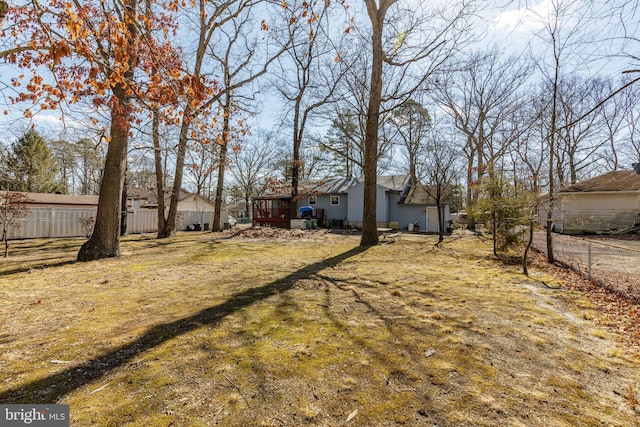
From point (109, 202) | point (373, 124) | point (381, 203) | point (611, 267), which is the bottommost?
point (611, 267)

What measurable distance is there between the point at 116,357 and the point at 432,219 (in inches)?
824

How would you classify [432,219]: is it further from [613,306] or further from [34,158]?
[34,158]

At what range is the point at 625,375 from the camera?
100 inches

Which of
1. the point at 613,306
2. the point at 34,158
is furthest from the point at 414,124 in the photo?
the point at 34,158

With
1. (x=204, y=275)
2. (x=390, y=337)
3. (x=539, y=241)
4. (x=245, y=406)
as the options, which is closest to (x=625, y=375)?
(x=390, y=337)

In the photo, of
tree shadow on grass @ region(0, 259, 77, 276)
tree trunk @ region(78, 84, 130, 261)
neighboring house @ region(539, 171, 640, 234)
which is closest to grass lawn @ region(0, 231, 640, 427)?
tree shadow on grass @ region(0, 259, 77, 276)

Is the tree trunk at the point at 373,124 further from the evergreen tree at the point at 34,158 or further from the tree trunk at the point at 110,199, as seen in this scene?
the evergreen tree at the point at 34,158

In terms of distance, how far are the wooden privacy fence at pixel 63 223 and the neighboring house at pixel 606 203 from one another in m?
26.8

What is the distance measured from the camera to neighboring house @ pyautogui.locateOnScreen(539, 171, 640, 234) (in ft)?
57.6

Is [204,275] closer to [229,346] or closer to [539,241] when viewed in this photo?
[229,346]

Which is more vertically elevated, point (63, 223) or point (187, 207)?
point (187, 207)

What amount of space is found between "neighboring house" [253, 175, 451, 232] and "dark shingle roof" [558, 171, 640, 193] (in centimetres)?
857

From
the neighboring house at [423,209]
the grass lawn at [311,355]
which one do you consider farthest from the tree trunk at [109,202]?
the neighboring house at [423,209]

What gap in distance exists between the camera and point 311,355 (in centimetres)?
275
